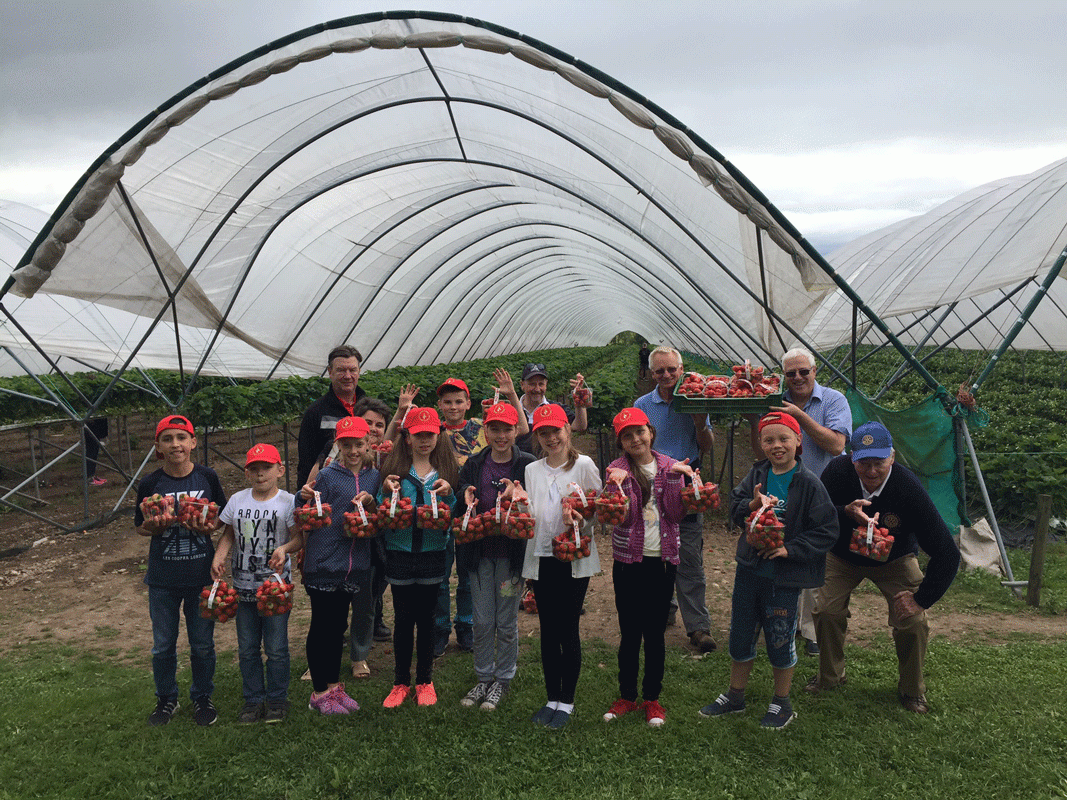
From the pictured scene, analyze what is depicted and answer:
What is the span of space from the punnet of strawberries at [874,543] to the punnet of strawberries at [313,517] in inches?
113

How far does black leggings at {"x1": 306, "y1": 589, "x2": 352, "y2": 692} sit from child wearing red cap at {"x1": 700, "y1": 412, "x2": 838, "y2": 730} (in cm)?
215

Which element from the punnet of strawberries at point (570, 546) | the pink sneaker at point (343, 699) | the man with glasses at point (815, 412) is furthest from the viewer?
the man with glasses at point (815, 412)

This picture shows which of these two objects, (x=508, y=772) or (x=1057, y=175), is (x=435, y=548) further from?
(x=1057, y=175)

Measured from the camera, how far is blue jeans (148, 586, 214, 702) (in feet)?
14.0

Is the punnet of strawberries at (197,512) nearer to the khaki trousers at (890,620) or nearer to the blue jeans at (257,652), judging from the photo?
the blue jeans at (257,652)

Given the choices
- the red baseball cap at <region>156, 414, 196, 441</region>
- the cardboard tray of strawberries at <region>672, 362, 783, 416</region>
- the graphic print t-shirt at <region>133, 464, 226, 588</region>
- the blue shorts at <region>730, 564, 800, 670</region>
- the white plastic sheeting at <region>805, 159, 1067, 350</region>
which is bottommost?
the blue shorts at <region>730, 564, 800, 670</region>

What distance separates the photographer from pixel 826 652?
4.56m

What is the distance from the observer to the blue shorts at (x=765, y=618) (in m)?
4.01

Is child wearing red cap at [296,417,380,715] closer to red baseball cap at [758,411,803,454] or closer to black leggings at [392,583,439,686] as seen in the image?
black leggings at [392,583,439,686]

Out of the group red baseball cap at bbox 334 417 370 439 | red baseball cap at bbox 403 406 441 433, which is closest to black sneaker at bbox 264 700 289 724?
red baseball cap at bbox 334 417 370 439

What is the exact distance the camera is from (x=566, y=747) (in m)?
3.97

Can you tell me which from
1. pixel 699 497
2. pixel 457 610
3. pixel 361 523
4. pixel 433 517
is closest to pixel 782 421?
A: pixel 699 497

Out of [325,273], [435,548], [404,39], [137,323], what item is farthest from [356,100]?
[137,323]

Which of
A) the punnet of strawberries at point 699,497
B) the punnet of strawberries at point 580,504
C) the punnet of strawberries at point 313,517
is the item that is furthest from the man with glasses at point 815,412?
the punnet of strawberries at point 313,517
